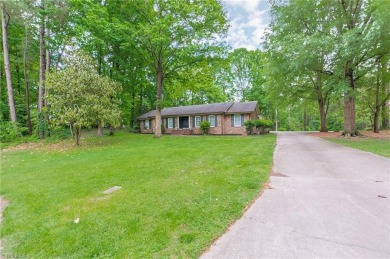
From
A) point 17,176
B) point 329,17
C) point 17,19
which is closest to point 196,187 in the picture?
point 17,176

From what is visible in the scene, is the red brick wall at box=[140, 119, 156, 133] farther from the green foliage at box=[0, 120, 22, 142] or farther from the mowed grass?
the mowed grass

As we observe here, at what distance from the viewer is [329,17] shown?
45.7 feet

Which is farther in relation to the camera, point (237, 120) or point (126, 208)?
point (237, 120)

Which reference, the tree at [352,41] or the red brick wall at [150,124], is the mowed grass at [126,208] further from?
the red brick wall at [150,124]

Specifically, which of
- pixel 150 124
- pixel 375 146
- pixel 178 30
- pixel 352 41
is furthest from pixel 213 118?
pixel 375 146

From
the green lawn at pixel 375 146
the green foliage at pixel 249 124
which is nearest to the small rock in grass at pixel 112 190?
the green lawn at pixel 375 146

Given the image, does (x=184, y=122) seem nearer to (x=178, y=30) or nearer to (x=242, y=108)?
(x=242, y=108)

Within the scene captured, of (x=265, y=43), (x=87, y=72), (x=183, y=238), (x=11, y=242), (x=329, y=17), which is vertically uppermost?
(x=329, y=17)

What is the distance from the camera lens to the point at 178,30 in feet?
49.5

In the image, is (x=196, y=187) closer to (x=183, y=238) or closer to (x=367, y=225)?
(x=183, y=238)

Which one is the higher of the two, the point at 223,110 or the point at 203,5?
the point at 203,5

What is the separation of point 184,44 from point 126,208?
15.1 m

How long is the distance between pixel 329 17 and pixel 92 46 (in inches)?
713

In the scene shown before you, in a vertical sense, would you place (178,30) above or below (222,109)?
above
